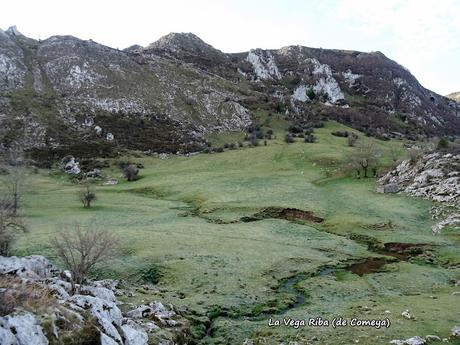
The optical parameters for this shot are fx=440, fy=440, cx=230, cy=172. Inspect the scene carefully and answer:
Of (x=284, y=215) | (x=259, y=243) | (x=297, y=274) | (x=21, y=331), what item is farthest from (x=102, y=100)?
(x=21, y=331)

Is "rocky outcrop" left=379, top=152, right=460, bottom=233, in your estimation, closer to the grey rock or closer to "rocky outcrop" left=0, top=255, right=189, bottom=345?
"rocky outcrop" left=0, top=255, right=189, bottom=345

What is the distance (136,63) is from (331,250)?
149 metres

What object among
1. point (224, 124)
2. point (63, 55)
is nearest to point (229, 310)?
point (224, 124)

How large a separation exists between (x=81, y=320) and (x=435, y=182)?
6822 centimetres

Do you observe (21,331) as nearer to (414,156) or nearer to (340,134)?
(414,156)

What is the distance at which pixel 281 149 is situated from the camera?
120 meters

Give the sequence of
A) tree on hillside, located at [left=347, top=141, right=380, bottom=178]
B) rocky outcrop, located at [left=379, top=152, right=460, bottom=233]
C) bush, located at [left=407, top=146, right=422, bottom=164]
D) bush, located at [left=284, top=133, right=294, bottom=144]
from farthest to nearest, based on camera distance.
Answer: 1. bush, located at [left=284, top=133, right=294, bottom=144]
2. tree on hillside, located at [left=347, top=141, right=380, bottom=178]
3. bush, located at [left=407, top=146, right=422, bottom=164]
4. rocky outcrop, located at [left=379, top=152, right=460, bottom=233]

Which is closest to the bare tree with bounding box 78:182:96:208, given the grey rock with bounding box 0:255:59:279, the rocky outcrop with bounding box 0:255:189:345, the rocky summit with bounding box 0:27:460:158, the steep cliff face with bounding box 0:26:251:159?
the grey rock with bounding box 0:255:59:279

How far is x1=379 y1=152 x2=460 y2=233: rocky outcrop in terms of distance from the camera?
5991 centimetres

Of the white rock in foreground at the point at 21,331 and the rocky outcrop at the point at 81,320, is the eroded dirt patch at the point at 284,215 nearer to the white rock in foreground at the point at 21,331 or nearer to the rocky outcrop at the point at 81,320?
the rocky outcrop at the point at 81,320

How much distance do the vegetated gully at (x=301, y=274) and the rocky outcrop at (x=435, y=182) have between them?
27.7ft

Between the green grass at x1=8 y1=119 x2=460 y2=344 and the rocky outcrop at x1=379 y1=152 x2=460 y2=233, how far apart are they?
2284mm

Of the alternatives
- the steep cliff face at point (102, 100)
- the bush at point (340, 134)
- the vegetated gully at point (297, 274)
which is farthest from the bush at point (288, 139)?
the vegetated gully at point (297, 274)

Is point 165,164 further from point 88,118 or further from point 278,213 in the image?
point 278,213
